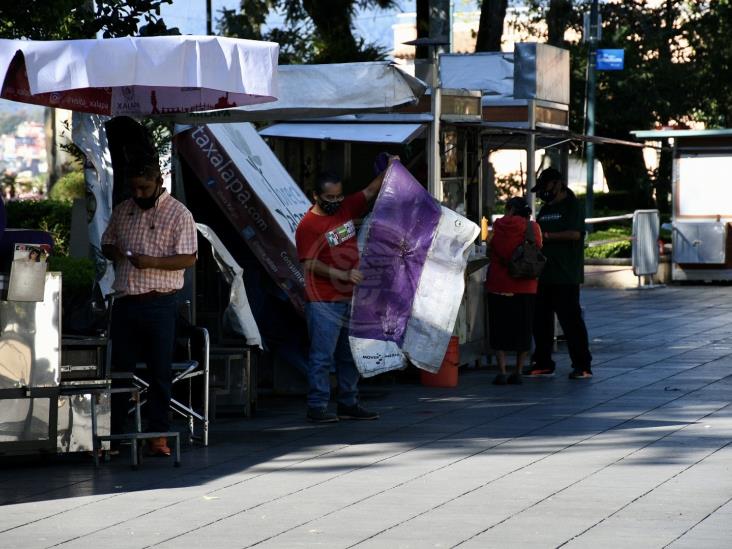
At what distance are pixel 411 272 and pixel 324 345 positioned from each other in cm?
98

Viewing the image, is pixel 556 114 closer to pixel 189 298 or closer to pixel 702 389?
pixel 702 389

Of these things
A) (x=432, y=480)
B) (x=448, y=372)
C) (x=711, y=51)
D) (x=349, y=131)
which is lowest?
(x=432, y=480)

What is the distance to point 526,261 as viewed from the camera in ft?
40.4

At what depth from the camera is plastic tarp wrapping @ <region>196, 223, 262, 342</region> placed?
10500 mm

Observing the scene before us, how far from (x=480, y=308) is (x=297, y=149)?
7.52 feet

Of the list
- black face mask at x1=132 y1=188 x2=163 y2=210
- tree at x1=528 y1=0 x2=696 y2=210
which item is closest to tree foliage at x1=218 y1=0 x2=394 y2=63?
tree at x1=528 y1=0 x2=696 y2=210

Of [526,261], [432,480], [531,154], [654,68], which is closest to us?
[432,480]

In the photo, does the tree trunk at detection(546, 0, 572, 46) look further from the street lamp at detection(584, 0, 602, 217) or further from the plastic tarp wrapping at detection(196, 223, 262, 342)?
the plastic tarp wrapping at detection(196, 223, 262, 342)

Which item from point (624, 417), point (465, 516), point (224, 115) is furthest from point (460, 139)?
point (465, 516)

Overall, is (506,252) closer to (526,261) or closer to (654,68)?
(526,261)

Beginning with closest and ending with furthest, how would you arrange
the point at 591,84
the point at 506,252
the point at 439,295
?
the point at 439,295 → the point at 506,252 → the point at 591,84

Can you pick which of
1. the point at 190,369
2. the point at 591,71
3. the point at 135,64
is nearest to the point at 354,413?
the point at 190,369

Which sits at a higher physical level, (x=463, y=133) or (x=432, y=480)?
(x=463, y=133)

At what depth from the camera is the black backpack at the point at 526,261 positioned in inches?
485
